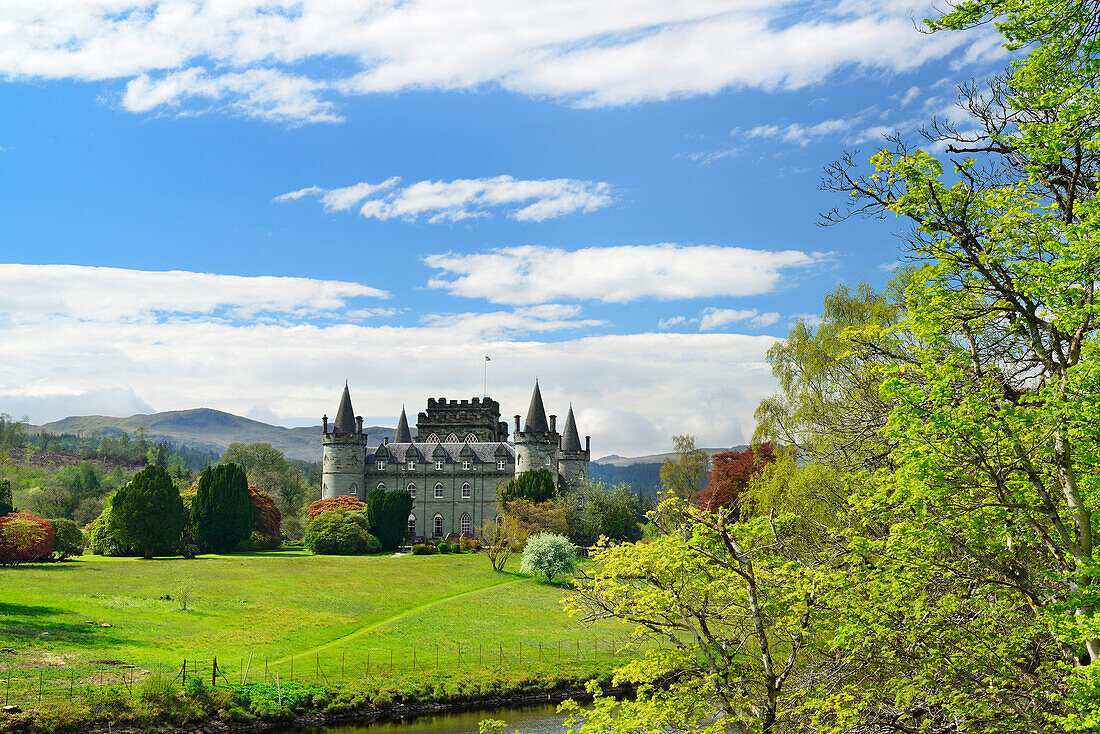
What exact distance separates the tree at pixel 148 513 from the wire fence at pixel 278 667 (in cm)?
2742

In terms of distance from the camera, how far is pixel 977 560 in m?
9.73

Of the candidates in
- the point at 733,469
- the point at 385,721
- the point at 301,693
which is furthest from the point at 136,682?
the point at 733,469

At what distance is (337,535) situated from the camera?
190 feet

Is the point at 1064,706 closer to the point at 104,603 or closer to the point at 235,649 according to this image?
the point at 235,649

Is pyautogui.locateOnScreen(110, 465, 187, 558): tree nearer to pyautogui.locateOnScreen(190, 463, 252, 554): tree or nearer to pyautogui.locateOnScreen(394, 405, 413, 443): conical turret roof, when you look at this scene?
pyautogui.locateOnScreen(190, 463, 252, 554): tree

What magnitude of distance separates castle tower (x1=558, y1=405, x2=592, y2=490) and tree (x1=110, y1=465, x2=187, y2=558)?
3404cm

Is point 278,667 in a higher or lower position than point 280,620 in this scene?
lower

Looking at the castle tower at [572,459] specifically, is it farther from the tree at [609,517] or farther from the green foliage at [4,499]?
the green foliage at [4,499]

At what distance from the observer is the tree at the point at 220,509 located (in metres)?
55.9

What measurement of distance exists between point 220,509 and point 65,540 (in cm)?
1187

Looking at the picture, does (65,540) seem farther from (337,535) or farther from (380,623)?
(380,623)

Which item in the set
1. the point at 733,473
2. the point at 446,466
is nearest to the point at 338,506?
the point at 446,466

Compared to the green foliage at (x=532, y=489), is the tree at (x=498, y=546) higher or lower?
lower

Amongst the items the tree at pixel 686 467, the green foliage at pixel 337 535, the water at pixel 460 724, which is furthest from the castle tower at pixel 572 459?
the water at pixel 460 724
